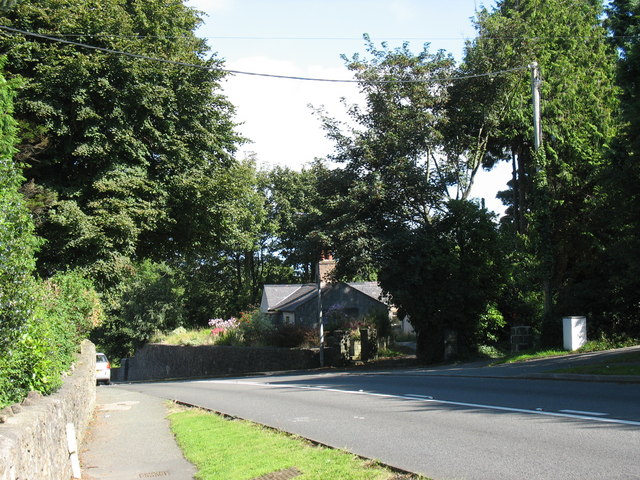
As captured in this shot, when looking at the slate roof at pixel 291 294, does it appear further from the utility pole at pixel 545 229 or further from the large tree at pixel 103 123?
the utility pole at pixel 545 229

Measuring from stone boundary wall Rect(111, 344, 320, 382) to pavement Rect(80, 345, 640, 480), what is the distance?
13.3 meters

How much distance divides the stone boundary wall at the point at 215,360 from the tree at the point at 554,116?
513 inches

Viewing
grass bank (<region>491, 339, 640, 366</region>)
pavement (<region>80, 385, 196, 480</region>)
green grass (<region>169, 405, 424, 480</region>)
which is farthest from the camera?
grass bank (<region>491, 339, 640, 366</region>)

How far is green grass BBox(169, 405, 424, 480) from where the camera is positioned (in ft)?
24.3

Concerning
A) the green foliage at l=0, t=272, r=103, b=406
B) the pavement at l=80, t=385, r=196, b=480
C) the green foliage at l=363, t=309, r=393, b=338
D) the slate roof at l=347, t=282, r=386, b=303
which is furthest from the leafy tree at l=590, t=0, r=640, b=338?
the slate roof at l=347, t=282, r=386, b=303

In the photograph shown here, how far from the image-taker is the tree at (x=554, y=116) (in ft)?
79.9

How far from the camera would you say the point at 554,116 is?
30.6 meters

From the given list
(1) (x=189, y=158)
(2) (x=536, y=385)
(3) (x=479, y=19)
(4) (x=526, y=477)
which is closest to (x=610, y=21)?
(3) (x=479, y=19)

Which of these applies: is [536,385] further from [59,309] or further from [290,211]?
[290,211]

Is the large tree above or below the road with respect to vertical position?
above

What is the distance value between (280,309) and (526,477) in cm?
4401

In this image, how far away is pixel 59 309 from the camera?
11.0 metres

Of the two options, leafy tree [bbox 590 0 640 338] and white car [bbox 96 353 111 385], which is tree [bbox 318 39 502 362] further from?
white car [bbox 96 353 111 385]

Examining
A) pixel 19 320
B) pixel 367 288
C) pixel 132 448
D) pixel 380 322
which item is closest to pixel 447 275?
pixel 380 322
